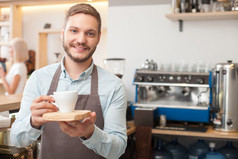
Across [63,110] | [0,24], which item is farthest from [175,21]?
[0,24]

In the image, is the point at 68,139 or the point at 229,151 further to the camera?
the point at 229,151

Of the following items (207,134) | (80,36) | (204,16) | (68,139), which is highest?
(204,16)

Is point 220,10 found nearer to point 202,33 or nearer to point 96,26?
point 202,33

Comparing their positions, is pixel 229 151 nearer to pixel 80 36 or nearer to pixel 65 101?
pixel 80 36

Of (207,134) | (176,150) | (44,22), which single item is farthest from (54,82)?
(44,22)

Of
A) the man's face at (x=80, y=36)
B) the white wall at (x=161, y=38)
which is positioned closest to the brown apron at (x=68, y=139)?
the man's face at (x=80, y=36)

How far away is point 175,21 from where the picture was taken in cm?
393

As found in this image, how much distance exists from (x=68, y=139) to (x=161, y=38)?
8.87 ft

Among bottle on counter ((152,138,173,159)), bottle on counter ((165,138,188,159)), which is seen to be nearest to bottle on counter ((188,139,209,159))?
bottle on counter ((165,138,188,159))

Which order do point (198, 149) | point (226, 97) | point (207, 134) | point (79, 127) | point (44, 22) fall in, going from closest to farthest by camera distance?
point (79, 127)
point (207, 134)
point (226, 97)
point (198, 149)
point (44, 22)

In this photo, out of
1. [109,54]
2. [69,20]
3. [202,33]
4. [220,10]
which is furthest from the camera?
[109,54]

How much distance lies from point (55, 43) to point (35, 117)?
5.21m

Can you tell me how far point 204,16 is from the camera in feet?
11.8

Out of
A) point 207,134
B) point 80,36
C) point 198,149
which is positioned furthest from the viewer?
point 198,149
